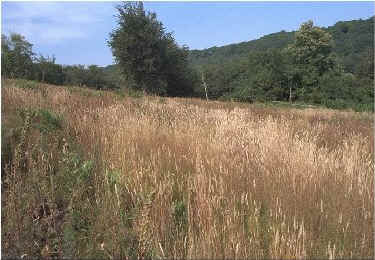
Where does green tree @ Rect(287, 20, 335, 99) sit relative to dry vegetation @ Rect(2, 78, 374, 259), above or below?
above

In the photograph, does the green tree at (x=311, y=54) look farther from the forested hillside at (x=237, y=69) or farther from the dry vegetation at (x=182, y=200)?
the dry vegetation at (x=182, y=200)

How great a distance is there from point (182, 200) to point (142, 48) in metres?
32.9

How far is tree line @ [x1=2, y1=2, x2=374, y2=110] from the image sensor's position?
3450 cm

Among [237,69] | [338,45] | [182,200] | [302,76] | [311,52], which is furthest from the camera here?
[338,45]

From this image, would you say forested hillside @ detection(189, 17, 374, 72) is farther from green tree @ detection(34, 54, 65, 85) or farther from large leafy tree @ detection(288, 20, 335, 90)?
green tree @ detection(34, 54, 65, 85)

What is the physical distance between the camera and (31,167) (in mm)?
3066

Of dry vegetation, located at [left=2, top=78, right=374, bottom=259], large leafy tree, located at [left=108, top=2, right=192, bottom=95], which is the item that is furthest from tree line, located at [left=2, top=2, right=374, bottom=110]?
dry vegetation, located at [left=2, top=78, right=374, bottom=259]

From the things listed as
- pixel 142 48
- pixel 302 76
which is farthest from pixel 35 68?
pixel 302 76

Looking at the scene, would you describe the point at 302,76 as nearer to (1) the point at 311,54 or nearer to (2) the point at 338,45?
(1) the point at 311,54

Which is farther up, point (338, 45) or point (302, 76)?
point (338, 45)

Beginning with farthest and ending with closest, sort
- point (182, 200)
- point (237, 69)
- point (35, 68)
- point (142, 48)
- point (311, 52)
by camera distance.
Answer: point (237, 69) < point (311, 52) < point (35, 68) < point (142, 48) < point (182, 200)

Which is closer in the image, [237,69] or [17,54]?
[17,54]

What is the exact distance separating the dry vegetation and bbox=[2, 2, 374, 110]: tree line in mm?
8434

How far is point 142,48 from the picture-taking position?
34.5m
